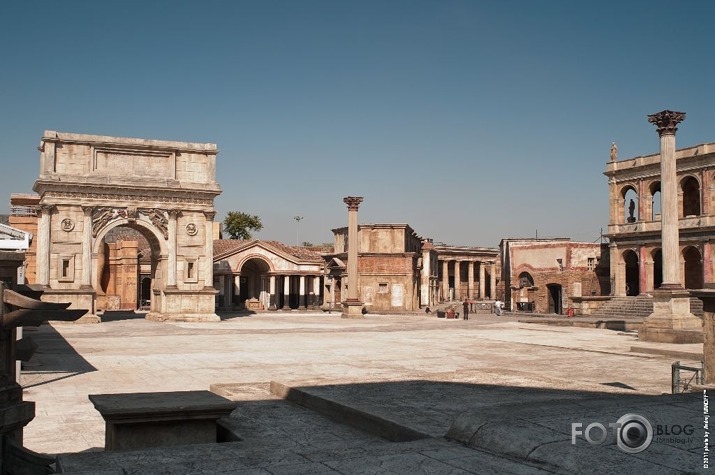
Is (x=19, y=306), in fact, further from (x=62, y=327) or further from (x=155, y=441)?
(x=62, y=327)

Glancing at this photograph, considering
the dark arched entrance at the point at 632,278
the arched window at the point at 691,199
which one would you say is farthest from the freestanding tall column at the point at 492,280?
the arched window at the point at 691,199

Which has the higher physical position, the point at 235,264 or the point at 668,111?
the point at 668,111

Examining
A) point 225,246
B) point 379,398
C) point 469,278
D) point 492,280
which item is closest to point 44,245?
point 225,246

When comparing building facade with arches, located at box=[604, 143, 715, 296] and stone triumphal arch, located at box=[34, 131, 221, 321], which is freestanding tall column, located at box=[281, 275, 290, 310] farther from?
building facade with arches, located at box=[604, 143, 715, 296]

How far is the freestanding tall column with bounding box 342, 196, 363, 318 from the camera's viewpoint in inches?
1741

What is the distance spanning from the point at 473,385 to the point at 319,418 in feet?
9.89

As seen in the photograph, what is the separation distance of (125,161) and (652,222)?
33.1 metres

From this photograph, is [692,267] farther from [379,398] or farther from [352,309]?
[379,398]

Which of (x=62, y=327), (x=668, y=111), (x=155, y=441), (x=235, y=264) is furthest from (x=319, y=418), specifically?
(x=235, y=264)

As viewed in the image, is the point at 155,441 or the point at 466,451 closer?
the point at 466,451

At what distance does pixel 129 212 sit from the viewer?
36.9 metres

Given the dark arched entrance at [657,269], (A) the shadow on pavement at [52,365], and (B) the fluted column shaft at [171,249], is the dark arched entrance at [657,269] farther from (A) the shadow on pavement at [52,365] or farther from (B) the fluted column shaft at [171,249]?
(A) the shadow on pavement at [52,365]

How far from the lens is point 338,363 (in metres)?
15.6

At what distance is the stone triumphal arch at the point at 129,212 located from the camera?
115 ft
